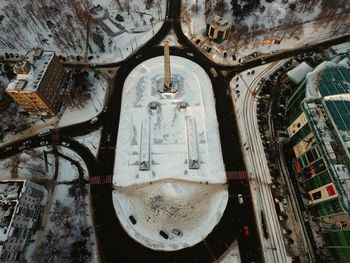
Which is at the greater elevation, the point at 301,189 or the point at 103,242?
the point at 301,189

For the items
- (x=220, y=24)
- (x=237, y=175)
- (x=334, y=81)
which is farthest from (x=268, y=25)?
(x=237, y=175)

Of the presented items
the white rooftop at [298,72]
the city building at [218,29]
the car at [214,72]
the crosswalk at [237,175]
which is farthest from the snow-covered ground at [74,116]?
the white rooftop at [298,72]

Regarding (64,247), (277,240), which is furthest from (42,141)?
(277,240)

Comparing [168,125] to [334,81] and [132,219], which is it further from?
[334,81]

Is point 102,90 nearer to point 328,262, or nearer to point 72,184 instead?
point 72,184

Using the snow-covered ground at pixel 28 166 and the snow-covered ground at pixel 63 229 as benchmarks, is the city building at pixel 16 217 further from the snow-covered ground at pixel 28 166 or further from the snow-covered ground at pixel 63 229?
the snow-covered ground at pixel 28 166

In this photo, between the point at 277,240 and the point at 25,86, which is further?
the point at 25,86
